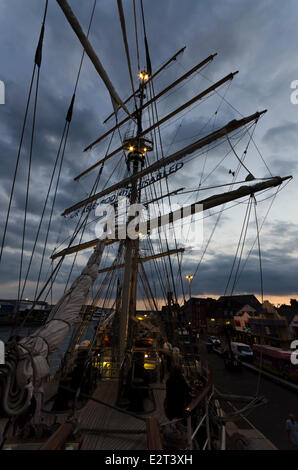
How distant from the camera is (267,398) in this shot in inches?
489

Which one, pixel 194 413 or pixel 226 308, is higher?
pixel 226 308

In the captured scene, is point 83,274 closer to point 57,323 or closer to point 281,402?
point 57,323

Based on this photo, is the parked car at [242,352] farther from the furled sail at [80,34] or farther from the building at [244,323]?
the furled sail at [80,34]

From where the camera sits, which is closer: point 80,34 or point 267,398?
point 80,34

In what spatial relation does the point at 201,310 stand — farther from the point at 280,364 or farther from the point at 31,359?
the point at 31,359

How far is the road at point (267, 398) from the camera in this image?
8323 mm

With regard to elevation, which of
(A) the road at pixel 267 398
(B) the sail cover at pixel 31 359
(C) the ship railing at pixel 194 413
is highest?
(B) the sail cover at pixel 31 359

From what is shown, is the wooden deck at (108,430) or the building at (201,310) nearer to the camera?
the wooden deck at (108,430)

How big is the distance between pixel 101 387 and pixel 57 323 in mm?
5693

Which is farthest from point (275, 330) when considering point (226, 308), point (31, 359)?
point (31, 359)

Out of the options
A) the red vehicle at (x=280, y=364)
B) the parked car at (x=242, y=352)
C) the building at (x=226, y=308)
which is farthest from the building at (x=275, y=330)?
the building at (x=226, y=308)

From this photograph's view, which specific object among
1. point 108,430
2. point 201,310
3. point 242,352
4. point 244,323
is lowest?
point 242,352

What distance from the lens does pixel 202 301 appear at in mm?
58375
